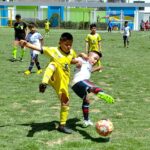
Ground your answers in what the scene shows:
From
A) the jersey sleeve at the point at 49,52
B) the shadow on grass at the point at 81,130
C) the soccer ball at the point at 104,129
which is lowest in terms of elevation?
the shadow on grass at the point at 81,130

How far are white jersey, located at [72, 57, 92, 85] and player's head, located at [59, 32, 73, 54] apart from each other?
45cm

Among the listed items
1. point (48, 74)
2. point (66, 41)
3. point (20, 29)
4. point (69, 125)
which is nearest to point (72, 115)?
point (69, 125)

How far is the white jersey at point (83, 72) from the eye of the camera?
8453 millimetres

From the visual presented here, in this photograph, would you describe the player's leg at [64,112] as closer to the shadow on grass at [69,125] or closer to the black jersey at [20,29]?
the shadow on grass at [69,125]

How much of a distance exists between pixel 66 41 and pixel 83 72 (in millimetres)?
739

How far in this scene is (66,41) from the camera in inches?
322

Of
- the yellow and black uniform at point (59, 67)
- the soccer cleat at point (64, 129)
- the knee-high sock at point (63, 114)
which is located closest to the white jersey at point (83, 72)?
the yellow and black uniform at point (59, 67)

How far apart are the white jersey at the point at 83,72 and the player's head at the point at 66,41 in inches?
17.6

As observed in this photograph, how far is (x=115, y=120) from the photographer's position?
9.43 m

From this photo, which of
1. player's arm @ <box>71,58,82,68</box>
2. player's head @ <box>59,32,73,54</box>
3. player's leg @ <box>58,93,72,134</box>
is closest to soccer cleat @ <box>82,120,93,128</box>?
player's leg @ <box>58,93,72,134</box>

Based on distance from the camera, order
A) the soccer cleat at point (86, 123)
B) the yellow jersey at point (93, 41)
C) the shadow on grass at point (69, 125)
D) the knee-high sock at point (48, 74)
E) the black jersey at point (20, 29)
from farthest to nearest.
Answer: the black jersey at point (20, 29) < the yellow jersey at point (93, 41) < the soccer cleat at point (86, 123) < the shadow on grass at point (69, 125) < the knee-high sock at point (48, 74)

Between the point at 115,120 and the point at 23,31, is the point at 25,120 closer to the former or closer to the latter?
the point at 115,120

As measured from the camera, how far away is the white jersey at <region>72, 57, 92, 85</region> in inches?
333

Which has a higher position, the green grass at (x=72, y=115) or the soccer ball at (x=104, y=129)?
the soccer ball at (x=104, y=129)
